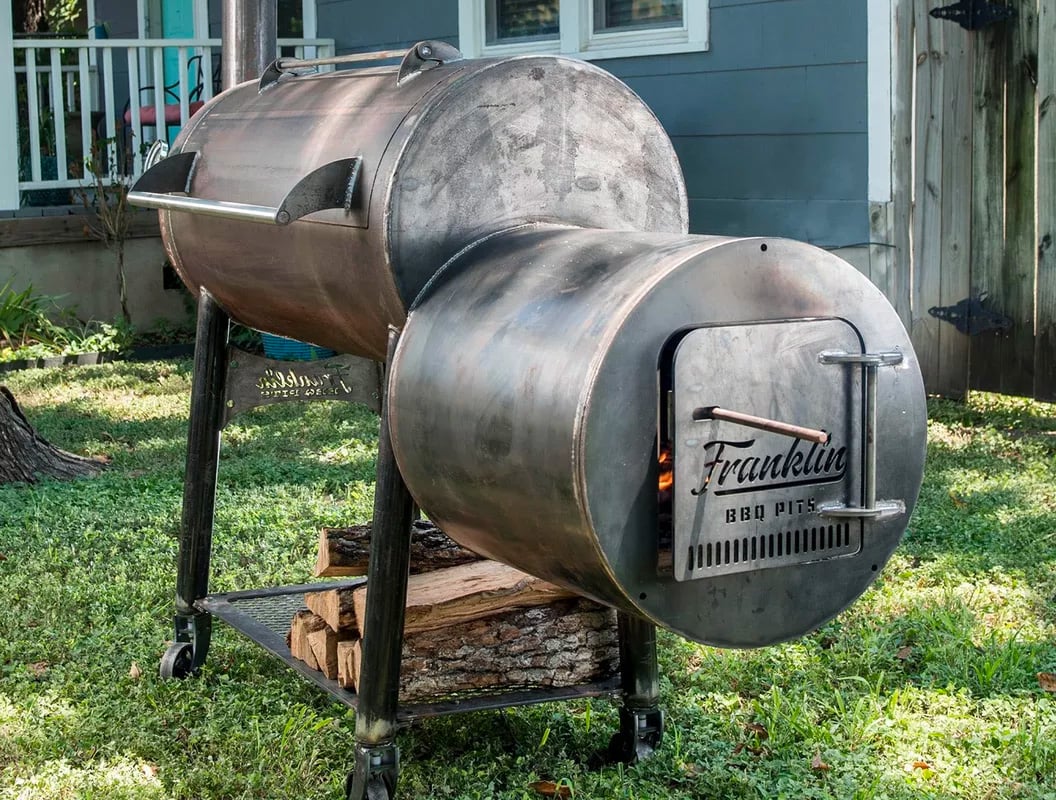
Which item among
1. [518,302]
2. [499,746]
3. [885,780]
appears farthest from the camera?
[499,746]

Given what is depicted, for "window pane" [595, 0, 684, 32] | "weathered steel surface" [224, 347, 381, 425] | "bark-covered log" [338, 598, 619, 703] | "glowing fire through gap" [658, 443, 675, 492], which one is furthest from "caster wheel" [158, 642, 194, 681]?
"window pane" [595, 0, 684, 32]

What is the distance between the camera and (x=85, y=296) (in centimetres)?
946

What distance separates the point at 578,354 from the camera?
2211 mm

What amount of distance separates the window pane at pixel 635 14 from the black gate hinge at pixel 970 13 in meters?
1.37

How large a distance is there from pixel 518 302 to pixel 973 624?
212cm

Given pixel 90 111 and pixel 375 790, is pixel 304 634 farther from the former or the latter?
pixel 90 111

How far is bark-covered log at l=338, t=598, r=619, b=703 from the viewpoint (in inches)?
122

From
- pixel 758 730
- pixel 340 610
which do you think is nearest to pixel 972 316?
pixel 758 730

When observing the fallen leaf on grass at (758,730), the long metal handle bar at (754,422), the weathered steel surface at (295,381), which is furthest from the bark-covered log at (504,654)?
the long metal handle bar at (754,422)

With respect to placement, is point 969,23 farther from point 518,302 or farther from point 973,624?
point 518,302

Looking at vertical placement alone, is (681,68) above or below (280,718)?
above

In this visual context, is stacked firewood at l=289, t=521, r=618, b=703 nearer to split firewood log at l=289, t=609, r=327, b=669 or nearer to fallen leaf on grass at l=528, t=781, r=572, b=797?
split firewood log at l=289, t=609, r=327, b=669

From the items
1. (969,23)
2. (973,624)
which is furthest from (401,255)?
(969,23)

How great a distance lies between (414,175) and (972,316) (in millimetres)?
4971
